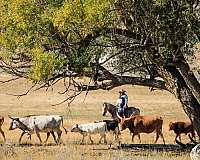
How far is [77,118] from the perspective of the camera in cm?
4322

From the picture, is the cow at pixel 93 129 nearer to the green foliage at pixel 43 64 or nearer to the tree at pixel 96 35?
the tree at pixel 96 35

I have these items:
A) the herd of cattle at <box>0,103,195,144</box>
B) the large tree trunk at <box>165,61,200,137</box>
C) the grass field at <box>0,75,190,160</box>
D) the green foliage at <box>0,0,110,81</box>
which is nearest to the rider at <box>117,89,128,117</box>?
the grass field at <box>0,75,190,160</box>

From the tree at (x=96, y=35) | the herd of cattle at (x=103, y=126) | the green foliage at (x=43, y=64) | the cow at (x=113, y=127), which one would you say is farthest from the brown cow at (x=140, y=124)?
the green foliage at (x=43, y=64)

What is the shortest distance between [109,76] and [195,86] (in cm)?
303

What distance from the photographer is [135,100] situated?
2510 inches

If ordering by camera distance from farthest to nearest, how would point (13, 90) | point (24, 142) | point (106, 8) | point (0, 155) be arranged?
point (13, 90) → point (24, 142) → point (0, 155) → point (106, 8)

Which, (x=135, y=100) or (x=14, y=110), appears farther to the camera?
(x=135, y=100)

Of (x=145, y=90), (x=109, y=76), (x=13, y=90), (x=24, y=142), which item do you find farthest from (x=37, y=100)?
(x=109, y=76)

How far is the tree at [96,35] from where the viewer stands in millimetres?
17445

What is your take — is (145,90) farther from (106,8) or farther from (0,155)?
(106,8)

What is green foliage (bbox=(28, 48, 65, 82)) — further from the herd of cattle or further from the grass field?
the herd of cattle

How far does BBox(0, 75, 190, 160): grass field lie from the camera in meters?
22.2

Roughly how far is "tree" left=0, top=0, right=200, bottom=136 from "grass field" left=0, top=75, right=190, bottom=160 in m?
2.75

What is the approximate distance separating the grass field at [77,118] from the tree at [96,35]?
2746 millimetres
